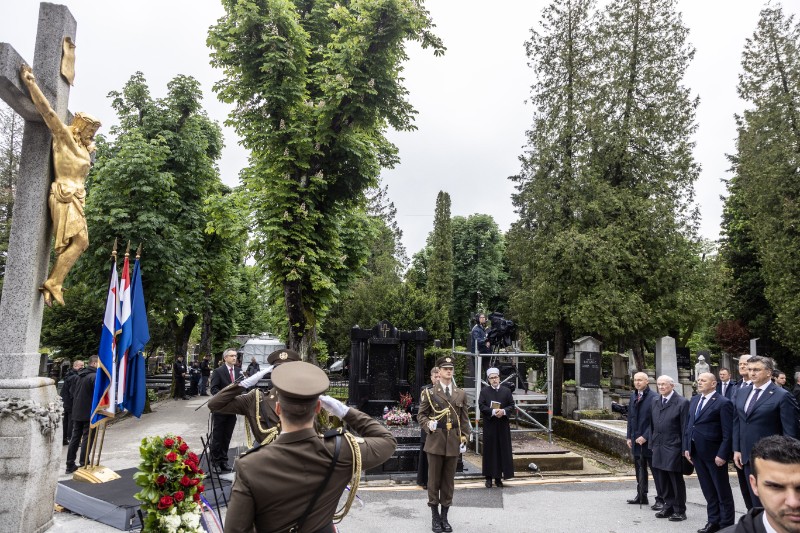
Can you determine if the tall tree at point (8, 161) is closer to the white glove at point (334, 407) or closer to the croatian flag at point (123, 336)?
the croatian flag at point (123, 336)

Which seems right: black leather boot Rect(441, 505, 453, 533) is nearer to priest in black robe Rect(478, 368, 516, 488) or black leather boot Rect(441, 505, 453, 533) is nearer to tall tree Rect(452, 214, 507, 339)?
priest in black robe Rect(478, 368, 516, 488)

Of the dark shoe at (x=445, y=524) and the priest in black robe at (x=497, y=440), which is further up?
the priest in black robe at (x=497, y=440)

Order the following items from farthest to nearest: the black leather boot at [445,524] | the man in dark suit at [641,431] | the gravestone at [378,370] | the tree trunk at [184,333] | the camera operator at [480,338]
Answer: the tree trunk at [184,333], the camera operator at [480,338], the gravestone at [378,370], the man in dark suit at [641,431], the black leather boot at [445,524]

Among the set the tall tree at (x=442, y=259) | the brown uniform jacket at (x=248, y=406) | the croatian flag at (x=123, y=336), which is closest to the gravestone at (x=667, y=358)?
the brown uniform jacket at (x=248, y=406)

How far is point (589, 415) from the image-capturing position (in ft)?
50.8

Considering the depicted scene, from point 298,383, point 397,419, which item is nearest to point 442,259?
point 397,419

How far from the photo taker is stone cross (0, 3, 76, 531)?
4.80 metres

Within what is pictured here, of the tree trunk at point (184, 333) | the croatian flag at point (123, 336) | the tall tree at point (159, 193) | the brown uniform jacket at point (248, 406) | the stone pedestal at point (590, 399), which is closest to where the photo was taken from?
the brown uniform jacket at point (248, 406)

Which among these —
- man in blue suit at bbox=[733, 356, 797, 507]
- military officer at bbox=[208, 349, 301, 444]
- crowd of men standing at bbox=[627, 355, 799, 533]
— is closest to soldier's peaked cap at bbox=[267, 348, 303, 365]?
military officer at bbox=[208, 349, 301, 444]

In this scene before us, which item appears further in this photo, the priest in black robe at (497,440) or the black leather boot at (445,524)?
the priest in black robe at (497,440)

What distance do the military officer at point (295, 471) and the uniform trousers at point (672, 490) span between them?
642 centimetres

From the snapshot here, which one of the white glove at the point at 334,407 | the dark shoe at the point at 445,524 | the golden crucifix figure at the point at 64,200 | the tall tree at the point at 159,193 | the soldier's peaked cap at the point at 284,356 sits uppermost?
the tall tree at the point at 159,193

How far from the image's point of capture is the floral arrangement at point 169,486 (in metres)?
4.11

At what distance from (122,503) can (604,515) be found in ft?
20.4
